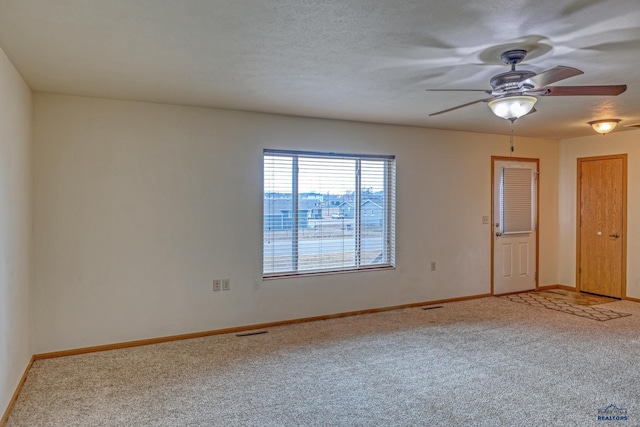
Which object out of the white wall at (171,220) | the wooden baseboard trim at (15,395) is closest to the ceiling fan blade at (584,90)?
the white wall at (171,220)

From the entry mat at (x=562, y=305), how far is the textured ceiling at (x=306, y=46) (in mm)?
2610

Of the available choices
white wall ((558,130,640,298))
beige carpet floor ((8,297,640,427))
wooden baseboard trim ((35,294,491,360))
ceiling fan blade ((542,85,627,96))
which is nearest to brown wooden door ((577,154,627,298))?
white wall ((558,130,640,298))

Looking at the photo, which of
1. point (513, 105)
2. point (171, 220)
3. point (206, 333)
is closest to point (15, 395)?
point (206, 333)

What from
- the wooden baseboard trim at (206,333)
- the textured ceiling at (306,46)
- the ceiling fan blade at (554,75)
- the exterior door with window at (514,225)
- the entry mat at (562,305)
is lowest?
the wooden baseboard trim at (206,333)

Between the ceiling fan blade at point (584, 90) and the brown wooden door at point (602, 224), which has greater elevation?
the ceiling fan blade at point (584, 90)

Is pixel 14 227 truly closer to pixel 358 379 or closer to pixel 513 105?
pixel 358 379

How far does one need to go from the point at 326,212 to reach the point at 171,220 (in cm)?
176

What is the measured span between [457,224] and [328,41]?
3909 mm

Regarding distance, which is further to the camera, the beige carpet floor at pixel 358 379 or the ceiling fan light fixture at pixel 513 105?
the ceiling fan light fixture at pixel 513 105

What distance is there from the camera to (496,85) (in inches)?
111

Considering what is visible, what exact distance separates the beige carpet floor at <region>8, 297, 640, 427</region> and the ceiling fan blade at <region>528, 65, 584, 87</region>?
6.88 feet

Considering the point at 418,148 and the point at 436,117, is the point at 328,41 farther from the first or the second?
the point at 418,148

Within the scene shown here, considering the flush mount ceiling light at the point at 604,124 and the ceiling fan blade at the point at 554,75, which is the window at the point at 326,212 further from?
the ceiling fan blade at the point at 554,75

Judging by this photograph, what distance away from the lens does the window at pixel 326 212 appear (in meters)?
4.54
